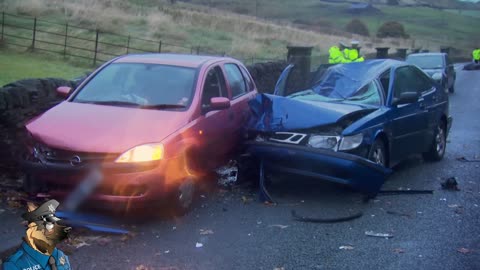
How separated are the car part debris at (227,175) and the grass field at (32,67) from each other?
912 cm

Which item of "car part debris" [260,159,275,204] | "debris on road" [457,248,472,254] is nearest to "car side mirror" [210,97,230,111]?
"car part debris" [260,159,275,204]

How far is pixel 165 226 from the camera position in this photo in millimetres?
5898

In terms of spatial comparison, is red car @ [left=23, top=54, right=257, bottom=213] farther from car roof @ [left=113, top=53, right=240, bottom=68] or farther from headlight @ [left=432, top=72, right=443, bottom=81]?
headlight @ [left=432, top=72, right=443, bottom=81]

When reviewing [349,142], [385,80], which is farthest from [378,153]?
[385,80]

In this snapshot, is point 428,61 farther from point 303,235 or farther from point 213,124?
point 303,235

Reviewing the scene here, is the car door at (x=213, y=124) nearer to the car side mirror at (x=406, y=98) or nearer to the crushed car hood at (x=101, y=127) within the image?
the crushed car hood at (x=101, y=127)

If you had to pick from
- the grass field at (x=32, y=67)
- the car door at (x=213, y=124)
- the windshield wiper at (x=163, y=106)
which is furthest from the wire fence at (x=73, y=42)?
the windshield wiper at (x=163, y=106)

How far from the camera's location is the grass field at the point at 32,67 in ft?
55.4

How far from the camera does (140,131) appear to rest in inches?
232

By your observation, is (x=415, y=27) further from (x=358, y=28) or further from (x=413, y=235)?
(x=413, y=235)

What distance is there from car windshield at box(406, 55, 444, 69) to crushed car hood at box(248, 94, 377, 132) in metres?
15.4

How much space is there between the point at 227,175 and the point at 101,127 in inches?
86.1

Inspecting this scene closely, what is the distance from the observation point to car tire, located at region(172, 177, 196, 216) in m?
6.10

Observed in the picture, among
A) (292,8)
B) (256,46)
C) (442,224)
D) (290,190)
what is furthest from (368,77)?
(292,8)
